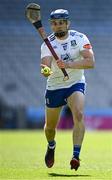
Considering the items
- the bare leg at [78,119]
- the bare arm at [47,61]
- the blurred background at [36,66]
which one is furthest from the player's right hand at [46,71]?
the blurred background at [36,66]

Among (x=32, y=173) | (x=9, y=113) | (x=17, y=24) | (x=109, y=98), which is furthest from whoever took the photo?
(x=17, y=24)

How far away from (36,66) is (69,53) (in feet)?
79.5

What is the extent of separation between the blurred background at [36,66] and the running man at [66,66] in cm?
2043

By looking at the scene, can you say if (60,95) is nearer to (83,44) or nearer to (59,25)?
(83,44)

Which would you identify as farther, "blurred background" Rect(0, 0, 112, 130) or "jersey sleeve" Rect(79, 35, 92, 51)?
"blurred background" Rect(0, 0, 112, 130)

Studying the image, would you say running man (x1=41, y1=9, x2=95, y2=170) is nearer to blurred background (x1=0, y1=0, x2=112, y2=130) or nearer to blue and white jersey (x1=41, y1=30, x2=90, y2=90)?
blue and white jersey (x1=41, y1=30, x2=90, y2=90)

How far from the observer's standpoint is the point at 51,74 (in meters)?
9.81

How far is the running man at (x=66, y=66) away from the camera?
9430 millimetres

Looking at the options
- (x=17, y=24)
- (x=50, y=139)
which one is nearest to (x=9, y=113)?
(x=17, y=24)

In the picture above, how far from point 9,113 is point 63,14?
21.2m

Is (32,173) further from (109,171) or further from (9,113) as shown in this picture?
(9,113)

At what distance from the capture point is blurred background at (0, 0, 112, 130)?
101ft

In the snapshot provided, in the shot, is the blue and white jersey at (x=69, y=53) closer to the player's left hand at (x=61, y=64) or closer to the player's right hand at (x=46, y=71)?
the player's left hand at (x=61, y=64)

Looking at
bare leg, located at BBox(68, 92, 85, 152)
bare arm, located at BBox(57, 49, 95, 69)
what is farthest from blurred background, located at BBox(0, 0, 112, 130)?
bare leg, located at BBox(68, 92, 85, 152)
